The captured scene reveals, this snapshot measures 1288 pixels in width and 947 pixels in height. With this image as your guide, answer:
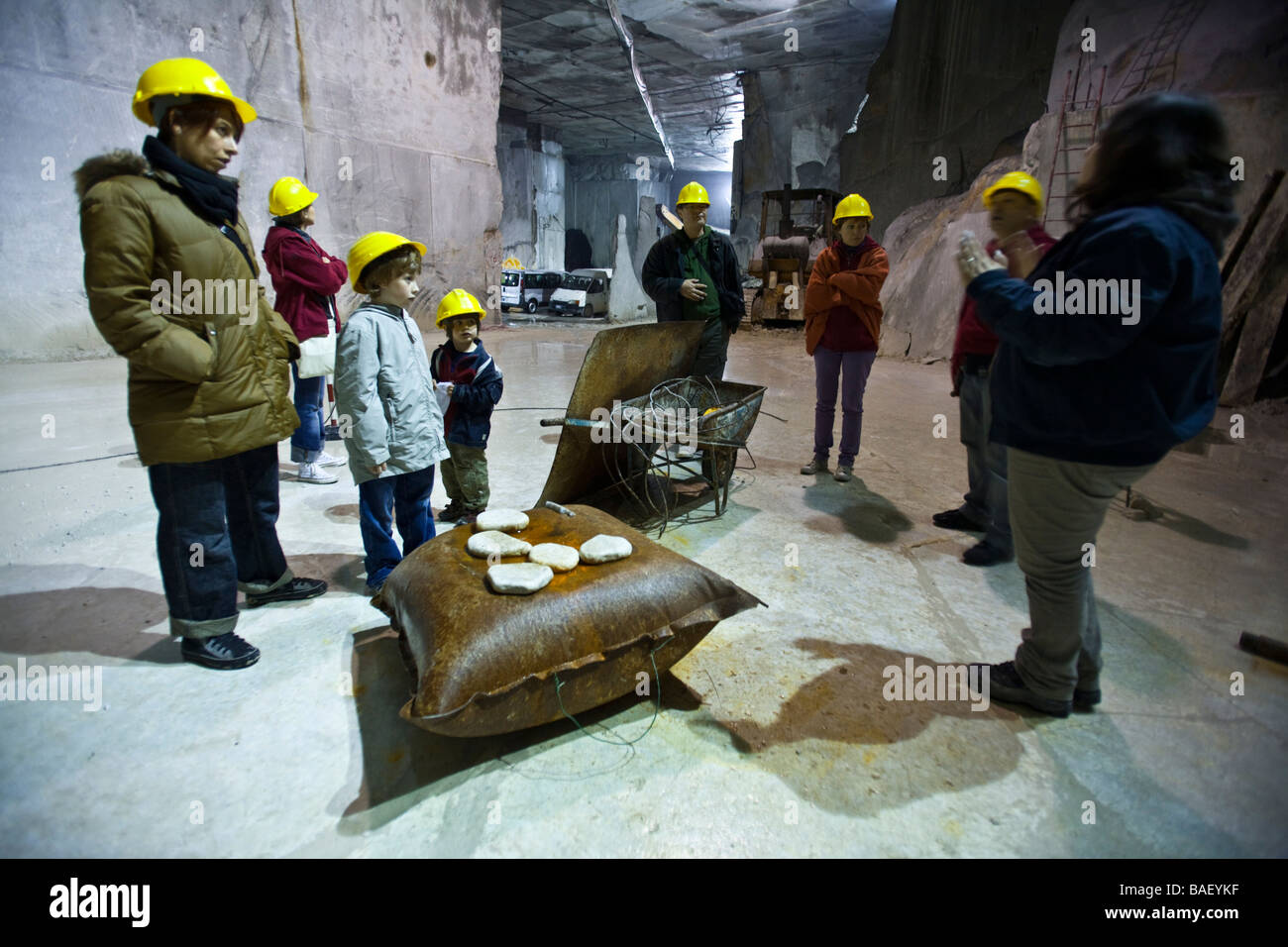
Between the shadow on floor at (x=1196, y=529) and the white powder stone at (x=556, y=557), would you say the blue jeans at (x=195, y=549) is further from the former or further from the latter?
the shadow on floor at (x=1196, y=529)

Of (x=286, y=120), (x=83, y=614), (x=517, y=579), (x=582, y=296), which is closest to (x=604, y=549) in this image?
(x=517, y=579)

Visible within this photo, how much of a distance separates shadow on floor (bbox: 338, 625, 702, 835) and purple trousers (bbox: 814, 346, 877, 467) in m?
2.76

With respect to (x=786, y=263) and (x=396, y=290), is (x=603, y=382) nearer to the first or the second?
(x=396, y=290)

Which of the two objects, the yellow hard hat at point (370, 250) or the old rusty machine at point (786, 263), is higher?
the old rusty machine at point (786, 263)

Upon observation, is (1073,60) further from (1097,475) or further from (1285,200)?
(1097,475)

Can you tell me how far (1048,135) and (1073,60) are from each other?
97 centimetres

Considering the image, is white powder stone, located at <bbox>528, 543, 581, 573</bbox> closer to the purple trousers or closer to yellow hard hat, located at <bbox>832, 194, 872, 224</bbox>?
the purple trousers

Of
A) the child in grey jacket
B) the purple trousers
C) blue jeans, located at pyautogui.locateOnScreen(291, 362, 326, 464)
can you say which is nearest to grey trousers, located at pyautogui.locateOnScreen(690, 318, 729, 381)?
the purple trousers

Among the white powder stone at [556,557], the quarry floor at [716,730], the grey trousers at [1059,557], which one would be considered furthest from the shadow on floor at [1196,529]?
the white powder stone at [556,557]

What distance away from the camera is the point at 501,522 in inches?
92.7

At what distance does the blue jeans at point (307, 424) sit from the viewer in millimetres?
4418

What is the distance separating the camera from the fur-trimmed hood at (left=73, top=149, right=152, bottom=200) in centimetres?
194

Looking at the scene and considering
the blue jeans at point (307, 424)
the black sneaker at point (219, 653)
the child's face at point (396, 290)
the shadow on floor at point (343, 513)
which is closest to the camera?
the black sneaker at point (219, 653)
